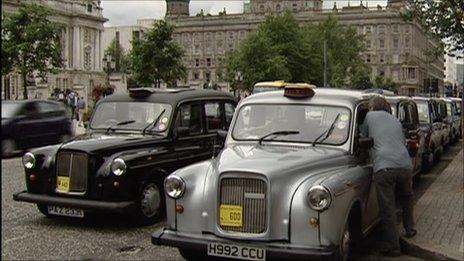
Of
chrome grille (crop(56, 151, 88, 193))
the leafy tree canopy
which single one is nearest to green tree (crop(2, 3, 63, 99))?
chrome grille (crop(56, 151, 88, 193))

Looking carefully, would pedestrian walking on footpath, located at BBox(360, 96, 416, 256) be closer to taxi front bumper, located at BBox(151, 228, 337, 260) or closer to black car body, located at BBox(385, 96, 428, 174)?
taxi front bumper, located at BBox(151, 228, 337, 260)

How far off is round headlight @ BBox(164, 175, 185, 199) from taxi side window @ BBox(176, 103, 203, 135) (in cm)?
337

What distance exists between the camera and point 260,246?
6.29m

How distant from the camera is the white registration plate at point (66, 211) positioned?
8.84m

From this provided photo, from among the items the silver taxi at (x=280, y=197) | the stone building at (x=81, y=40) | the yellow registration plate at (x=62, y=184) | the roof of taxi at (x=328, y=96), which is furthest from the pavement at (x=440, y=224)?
the stone building at (x=81, y=40)

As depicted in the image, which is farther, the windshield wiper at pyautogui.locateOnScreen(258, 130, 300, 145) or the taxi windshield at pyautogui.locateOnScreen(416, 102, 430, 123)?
the taxi windshield at pyautogui.locateOnScreen(416, 102, 430, 123)

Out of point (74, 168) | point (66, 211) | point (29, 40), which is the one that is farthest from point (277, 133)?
point (29, 40)

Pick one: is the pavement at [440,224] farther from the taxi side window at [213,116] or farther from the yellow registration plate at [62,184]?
the yellow registration plate at [62,184]

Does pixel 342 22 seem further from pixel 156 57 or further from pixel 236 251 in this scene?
pixel 236 251

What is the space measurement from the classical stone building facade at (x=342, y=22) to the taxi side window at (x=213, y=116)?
141 meters

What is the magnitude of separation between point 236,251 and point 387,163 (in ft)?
7.18

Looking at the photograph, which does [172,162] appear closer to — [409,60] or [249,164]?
[249,164]

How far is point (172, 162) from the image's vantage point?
32.1 feet

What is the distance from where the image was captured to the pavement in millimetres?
7633
